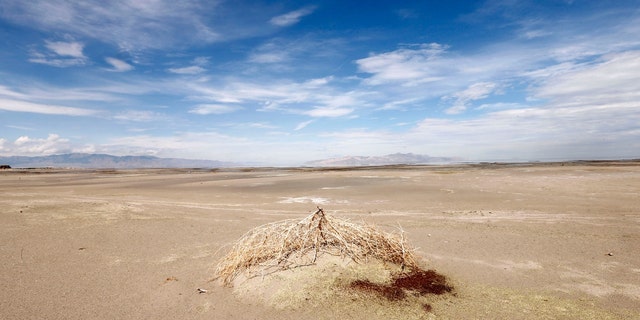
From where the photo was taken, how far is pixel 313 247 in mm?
6465

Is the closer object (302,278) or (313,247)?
(302,278)

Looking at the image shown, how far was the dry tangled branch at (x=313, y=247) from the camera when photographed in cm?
631

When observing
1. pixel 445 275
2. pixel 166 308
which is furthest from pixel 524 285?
pixel 166 308

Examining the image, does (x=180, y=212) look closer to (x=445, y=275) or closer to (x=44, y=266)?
(x=44, y=266)

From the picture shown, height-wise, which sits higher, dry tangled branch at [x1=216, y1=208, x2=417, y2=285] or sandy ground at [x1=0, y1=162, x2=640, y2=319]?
dry tangled branch at [x1=216, y1=208, x2=417, y2=285]

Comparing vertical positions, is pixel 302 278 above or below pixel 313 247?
below

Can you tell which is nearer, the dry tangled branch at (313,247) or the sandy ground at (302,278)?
the sandy ground at (302,278)

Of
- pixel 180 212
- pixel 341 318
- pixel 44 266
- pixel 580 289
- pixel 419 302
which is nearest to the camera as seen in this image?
pixel 341 318

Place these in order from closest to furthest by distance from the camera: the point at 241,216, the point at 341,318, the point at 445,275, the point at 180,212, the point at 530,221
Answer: the point at 341,318
the point at 445,275
the point at 530,221
the point at 241,216
the point at 180,212

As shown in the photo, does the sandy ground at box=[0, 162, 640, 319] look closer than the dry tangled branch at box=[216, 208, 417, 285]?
Yes

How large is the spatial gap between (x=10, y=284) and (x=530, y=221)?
48.3ft

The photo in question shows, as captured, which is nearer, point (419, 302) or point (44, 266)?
point (419, 302)

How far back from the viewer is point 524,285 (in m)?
6.25

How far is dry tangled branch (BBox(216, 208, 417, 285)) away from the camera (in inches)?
248
